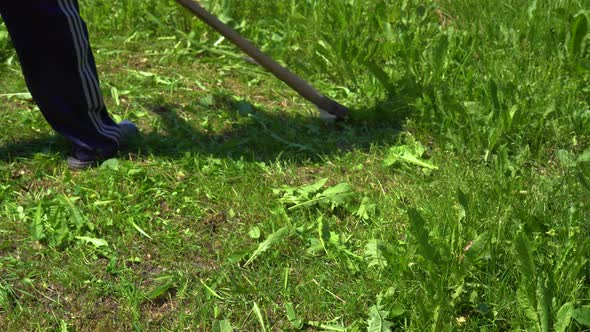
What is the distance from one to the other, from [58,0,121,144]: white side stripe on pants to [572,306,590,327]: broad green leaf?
1993 millimetres

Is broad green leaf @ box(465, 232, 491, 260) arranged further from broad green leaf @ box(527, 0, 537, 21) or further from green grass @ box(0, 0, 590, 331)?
broad green leaf @ box(527, 0, 537, 21)

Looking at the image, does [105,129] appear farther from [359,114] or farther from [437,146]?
[437,146]

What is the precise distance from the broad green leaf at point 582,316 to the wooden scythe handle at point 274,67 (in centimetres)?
171

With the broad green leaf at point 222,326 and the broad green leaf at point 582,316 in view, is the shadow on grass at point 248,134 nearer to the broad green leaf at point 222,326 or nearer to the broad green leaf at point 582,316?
Result: the broad green leaf at point 222,326

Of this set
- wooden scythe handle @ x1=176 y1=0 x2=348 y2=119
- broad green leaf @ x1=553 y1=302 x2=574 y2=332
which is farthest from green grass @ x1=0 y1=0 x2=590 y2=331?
wooden scythe handle @ x1=176 y1=0 x2=348 y2=119

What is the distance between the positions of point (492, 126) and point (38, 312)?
1961 mm

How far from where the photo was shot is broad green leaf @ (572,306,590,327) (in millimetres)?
2393

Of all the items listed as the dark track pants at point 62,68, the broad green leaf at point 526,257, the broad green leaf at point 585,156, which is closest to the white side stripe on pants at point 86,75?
the dark track pants at point 62,68

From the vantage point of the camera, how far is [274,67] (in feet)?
12.2

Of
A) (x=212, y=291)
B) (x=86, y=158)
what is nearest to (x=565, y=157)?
(x=212, y=291)

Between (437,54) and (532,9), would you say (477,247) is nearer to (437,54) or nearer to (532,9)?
(437,54)

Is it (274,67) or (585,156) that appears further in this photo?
(274,67)

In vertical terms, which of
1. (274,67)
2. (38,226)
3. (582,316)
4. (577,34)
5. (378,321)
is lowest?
(38,226)

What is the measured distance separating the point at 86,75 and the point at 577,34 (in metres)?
2.35
